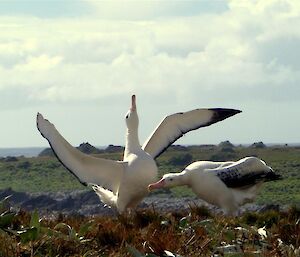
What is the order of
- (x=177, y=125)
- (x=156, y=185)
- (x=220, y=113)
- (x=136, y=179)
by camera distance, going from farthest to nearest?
(x=220, y=113) → (x=177, y=125) → (x=136, y=179) → (x=156, y=185)

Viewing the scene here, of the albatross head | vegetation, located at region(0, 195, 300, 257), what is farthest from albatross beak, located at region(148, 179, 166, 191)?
vegetation, located at region(0, 195, 300, 257)

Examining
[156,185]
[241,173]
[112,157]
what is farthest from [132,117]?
[112,157]

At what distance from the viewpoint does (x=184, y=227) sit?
28.4 ft

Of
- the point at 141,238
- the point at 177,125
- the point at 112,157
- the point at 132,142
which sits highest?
the point at 177,125

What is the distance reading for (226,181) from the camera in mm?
12992

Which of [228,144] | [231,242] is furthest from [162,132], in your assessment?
[228,144]

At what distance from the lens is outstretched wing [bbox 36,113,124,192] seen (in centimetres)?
1357

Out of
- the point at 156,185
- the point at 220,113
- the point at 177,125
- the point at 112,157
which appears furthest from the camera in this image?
the point at 112,157

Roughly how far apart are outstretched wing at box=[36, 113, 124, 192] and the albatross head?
3.01ft

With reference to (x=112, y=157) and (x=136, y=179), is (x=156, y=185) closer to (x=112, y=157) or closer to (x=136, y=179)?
(x=136, y=179)

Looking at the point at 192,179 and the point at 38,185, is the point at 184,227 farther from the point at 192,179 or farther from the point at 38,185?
the point at 38,185

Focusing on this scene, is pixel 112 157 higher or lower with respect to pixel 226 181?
lower

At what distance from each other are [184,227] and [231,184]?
4.48m

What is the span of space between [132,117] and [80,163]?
1194 mm
